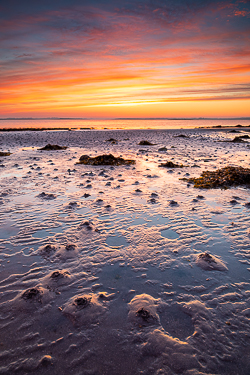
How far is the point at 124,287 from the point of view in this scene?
3637 millimetres

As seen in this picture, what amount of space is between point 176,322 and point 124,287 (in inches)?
39.3

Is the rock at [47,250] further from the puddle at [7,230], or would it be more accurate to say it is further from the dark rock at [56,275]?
the puddle at [7,230]

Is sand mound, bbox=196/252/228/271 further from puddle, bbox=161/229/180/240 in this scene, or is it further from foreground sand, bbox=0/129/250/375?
puddle, bbox=161/229/180/240

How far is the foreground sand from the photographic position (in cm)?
254

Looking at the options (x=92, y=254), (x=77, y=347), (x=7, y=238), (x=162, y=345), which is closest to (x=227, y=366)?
(x=162, y=345)

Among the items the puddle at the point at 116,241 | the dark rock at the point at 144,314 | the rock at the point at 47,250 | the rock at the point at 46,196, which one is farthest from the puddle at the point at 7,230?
the dark rock at the point at 144,314

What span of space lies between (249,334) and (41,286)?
10.5 feet

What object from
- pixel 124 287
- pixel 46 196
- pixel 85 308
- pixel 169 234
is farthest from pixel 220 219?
pixel 46 196

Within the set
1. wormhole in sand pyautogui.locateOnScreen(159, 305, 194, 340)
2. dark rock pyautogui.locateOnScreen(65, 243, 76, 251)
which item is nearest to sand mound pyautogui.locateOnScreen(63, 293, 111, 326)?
wormhole in sand pyautogui.locateOnScreen(159, 305, 194, 340)

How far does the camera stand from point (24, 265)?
165 inches

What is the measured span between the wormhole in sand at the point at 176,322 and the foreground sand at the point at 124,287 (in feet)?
0.05

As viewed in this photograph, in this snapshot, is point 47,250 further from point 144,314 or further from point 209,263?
point 209,263

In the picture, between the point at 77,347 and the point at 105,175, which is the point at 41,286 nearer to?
the point at 77,347

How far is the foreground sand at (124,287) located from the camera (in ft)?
8.34
